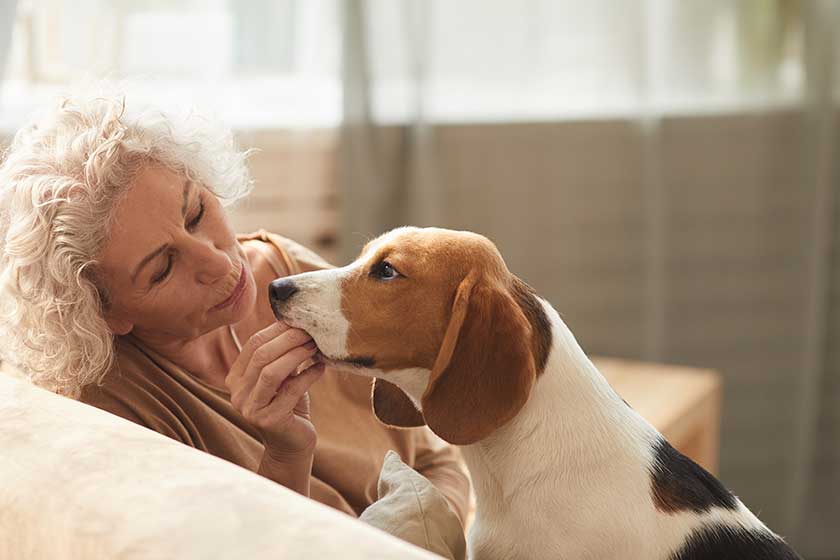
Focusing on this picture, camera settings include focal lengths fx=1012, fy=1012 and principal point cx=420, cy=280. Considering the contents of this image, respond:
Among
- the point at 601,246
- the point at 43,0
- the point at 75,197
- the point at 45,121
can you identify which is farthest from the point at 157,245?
the point at 601,246

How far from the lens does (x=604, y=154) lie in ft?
9.81

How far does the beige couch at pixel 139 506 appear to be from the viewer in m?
0.77

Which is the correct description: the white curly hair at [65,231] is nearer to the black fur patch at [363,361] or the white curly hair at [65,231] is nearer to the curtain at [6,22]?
the black fur patch at [363,361]

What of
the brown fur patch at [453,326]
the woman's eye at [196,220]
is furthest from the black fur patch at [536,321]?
the woman's eye at [196,220]

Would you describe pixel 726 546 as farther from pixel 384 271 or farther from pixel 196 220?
pixel 196 220

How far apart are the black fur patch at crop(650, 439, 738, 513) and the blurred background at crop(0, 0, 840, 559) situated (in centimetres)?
187

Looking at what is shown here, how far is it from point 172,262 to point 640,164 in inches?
74.6

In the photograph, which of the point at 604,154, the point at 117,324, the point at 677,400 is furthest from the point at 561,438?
the point at 604,154

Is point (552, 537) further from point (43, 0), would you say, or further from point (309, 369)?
point (43, 0)

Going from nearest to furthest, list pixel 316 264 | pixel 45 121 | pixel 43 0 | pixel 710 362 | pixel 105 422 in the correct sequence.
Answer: pixel 105 422, pixel 45 121, pixel 316 264, pixel 43 0, pixel 710 362

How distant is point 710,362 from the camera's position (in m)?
3.12

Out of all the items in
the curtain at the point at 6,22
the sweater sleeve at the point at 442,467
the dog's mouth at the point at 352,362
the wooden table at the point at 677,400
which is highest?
→ the curtain at the point at 6,22

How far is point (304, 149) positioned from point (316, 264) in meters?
1.29

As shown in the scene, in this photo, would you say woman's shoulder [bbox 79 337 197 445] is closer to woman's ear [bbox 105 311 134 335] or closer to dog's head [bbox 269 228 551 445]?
woman's ear [bbox 105 311 134 335]
